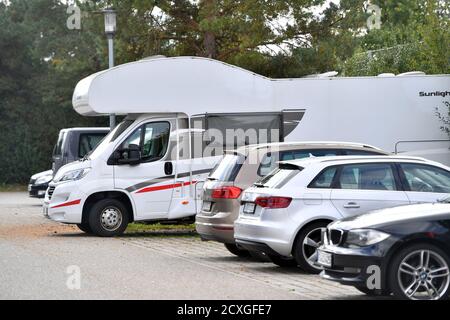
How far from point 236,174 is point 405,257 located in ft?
17.6

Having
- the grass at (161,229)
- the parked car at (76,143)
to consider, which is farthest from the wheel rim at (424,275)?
the parked car at (76,143)

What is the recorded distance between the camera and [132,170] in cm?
2036

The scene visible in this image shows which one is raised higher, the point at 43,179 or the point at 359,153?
the point at 359,153

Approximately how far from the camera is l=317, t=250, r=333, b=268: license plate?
11.3m

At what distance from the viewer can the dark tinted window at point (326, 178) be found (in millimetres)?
13883

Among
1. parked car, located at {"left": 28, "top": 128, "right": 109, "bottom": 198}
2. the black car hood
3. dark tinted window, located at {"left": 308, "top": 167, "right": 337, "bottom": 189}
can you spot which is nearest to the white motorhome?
parked car, located at {"left": 28, "top": 128, "right": 109, "bottom": 198}

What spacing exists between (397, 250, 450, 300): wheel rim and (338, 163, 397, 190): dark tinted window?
10.4ft

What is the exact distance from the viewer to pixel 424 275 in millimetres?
10727

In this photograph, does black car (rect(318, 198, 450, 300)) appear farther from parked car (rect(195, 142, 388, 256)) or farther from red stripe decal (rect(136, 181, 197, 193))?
red stripe decal (rect(136, 181, 197, 193))

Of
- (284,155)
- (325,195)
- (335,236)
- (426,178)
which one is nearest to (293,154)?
(284,155)

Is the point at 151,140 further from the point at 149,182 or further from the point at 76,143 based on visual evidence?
the point at 76,143

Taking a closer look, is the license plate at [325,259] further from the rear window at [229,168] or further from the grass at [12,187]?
the grass at [12,187]

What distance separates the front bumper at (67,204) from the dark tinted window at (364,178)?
24.8 ft
